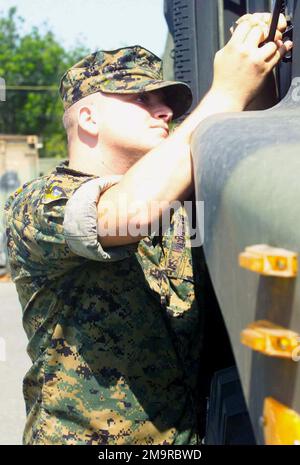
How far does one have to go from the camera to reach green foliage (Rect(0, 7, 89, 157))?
32.9 meters

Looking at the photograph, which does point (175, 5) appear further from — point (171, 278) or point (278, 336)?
point (278, 336)

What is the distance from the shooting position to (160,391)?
6.47 feet

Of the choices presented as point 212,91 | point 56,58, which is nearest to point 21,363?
point 212,91

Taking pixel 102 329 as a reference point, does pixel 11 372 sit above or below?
below

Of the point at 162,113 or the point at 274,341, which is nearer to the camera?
the point at 274,341

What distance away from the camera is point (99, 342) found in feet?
6.24

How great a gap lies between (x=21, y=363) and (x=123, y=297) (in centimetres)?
382

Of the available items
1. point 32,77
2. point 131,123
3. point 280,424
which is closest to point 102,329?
point 131,123

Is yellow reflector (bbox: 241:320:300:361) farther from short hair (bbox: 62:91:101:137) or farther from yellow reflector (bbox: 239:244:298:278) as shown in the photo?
short hair (bbox: 62:91:101:137)

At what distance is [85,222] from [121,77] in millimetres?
474

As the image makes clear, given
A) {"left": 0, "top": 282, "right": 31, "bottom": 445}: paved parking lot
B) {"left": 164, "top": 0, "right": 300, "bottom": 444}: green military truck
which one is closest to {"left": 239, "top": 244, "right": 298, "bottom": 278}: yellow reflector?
{"left": 164, "top": 0, "right": 300, "bottom": 444}: green military truck

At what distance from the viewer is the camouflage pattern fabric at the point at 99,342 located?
6.22 feet

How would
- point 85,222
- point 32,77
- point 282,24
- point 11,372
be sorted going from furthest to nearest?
point 32,77, point 11,372, point 282,24, point 85,222

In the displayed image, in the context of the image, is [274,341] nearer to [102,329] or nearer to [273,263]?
[273,263]
